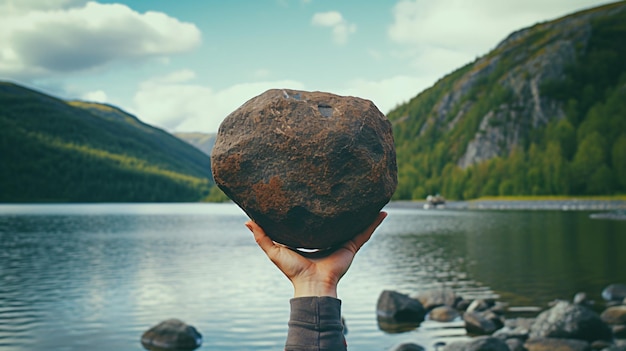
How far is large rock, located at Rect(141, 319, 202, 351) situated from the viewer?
18484 mm

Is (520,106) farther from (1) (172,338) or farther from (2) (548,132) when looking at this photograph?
(1) (172,338)

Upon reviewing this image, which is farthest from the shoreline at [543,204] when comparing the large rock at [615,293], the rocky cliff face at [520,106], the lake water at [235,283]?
the large rock at [615,293]

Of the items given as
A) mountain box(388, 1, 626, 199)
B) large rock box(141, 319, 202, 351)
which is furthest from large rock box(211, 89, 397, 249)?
mountain box(388, 1, 626, 199)

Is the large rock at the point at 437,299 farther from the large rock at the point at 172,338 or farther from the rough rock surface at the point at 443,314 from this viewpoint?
the large rock at the point at 172,338

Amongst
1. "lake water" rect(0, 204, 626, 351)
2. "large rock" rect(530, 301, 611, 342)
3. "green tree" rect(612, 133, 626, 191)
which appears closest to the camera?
"large rock" rect(530, 301, 611, 342)

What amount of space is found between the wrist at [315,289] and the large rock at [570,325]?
567 inches

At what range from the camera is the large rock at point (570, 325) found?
55.4 ft

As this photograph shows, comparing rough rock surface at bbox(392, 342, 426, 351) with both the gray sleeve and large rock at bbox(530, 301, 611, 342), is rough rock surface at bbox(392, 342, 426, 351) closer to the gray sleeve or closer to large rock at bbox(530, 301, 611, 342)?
large rock at bbox(530, 301, 611, 342)

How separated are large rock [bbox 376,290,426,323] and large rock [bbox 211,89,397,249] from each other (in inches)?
684

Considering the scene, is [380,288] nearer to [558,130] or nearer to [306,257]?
[306,257]

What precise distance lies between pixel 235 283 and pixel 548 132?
152272 millimetres

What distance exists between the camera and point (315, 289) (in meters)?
4.11

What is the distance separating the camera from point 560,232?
195ft

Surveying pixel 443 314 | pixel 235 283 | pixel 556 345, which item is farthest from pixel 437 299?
pixel 235 283
